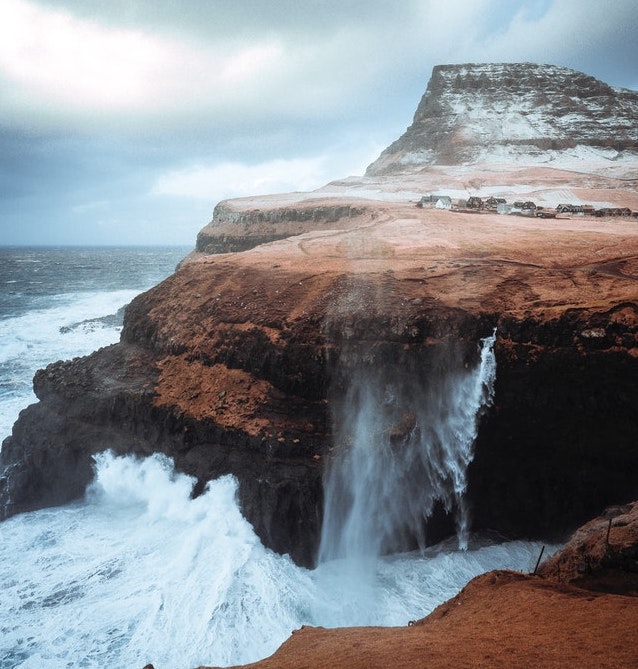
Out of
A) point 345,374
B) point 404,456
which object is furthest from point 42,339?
point 404,456

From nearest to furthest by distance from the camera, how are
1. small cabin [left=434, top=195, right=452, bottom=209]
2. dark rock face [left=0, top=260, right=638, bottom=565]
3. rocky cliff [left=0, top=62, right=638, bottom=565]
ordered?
1. dark rock face [left=0, top=260, right=638, bottom=565]
2. rocky cliff [left=0, top=62, right=638, bottom=565]
3. small cabin [left=434, top=195, right=452, bottom=209]

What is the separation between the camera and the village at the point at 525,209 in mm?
25245

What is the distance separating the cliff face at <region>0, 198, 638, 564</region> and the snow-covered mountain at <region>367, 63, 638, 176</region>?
4439 centimetres

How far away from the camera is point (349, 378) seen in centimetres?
1361

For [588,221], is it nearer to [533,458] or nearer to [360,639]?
[533,458]

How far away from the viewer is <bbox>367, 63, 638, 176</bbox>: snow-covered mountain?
2041 inches

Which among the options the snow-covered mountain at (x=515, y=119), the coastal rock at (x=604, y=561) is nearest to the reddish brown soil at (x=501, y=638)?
the coastal rock at (x=604, y=561)

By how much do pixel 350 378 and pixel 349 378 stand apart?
0.11 feet

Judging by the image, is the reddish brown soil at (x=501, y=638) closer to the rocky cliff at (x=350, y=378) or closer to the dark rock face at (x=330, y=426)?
the dark rock face at (x=330, y=426)

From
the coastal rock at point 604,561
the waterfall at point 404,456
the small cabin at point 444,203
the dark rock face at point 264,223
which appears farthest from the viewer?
the dark rock face at point 264,223

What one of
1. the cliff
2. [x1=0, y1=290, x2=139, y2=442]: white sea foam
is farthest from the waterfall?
[x1=0, y1=290, x2=139, y2=442]: white sea foam

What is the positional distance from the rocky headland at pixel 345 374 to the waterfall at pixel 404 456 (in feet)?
0.94

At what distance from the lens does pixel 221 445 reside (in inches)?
539

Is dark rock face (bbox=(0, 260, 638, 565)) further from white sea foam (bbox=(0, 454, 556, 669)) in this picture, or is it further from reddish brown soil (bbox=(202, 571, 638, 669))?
reddish brown soil (bbox=(202, 571, 638, 669))
